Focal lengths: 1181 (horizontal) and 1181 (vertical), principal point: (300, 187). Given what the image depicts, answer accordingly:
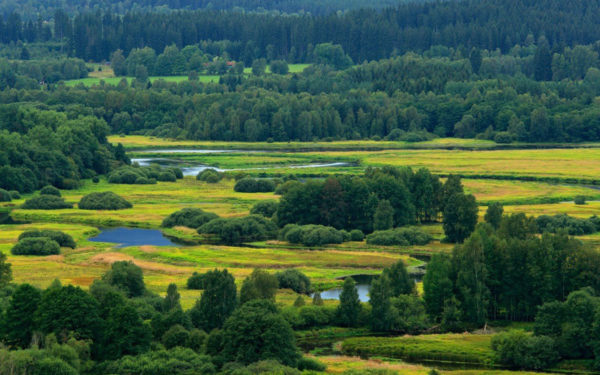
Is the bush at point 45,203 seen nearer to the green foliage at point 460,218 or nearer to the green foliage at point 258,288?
the green foliage at point 460,218

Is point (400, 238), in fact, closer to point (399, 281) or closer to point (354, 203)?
point (354, 203)

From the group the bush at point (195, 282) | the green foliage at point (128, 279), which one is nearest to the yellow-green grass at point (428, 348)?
the green foliage at point (128, 279)

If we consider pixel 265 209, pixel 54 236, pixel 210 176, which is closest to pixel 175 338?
pixel 54 236

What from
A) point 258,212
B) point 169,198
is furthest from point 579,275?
point 169,198

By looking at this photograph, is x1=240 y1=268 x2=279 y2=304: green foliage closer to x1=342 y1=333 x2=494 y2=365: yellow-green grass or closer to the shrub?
x1=342 y1=333 x2=494 y2=365: yellow-green grass

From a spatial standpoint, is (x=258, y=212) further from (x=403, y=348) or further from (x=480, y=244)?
(x=403, y=348)
